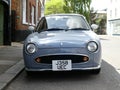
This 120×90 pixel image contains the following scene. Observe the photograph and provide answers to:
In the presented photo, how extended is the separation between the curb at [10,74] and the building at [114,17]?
166 feet

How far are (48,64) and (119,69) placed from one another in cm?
275

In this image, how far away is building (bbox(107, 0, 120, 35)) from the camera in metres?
61.0

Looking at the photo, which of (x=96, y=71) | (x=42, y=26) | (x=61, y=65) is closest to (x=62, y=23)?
(x=42, y=26)

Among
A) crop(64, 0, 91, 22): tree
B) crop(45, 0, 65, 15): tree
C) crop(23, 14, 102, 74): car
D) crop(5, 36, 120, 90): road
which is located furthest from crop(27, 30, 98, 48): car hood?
crop(45, 0, 65, 15): tree

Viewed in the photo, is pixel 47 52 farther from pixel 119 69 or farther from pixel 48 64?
pixel 119 69

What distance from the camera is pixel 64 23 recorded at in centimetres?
934

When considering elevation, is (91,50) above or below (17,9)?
below

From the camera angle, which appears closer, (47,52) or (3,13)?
(47,52)

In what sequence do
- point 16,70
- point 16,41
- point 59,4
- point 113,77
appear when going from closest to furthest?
point 113,77 < point 16,70 < point 16,41 < point 59,4

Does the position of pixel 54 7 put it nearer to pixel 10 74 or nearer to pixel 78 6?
pixel 78 6

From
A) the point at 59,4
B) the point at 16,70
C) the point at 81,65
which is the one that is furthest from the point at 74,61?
the point at 59,4

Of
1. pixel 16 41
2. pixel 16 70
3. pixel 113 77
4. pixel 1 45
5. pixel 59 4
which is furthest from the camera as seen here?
pixel 59 4

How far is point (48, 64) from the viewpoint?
7.62 meters

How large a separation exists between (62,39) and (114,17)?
57.5 m
